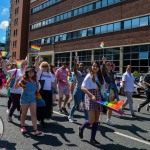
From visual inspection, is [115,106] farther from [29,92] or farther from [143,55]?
[143,55]

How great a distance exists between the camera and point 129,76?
9805mm

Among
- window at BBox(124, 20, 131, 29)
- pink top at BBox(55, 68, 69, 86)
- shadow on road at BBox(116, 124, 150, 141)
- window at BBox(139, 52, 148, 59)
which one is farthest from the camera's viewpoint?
window at BBox(124, 20, 131, 29)

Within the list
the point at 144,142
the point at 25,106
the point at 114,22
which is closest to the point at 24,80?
the point at 25,106

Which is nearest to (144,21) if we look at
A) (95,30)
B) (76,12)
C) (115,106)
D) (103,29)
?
(103,29)

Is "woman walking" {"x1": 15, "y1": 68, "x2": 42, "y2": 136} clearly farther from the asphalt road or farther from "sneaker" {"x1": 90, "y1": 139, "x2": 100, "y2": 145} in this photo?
"sneaker" {"x1": 90, "y1": 139, "x2": 100, "y2": 145}

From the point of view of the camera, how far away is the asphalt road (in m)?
5.68

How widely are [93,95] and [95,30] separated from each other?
32.7 meters

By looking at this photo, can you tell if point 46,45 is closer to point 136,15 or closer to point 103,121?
point 136,15

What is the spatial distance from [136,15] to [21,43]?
126 ft

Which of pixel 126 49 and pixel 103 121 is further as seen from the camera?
pixel 126 49

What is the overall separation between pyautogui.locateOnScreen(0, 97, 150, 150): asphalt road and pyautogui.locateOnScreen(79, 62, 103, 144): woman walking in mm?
370

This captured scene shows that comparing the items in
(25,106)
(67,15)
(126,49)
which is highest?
(67,15)

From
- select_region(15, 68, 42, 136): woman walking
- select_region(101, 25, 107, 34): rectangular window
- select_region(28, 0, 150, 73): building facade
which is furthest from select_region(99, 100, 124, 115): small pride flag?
select_region(101, 25, 107, 34): rectangular window

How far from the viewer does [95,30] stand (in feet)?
124
